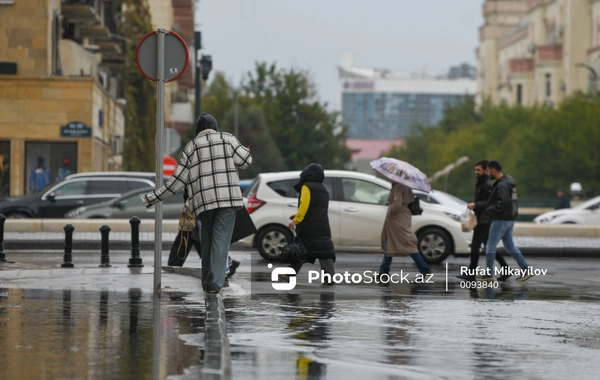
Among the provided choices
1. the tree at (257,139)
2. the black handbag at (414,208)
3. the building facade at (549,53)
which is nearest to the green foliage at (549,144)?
the building facade at (549,53)

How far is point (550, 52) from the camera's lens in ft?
323

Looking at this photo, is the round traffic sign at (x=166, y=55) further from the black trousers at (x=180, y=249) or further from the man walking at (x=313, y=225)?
the man walking at (x=313, y=225)

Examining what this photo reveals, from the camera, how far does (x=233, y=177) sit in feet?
43.5

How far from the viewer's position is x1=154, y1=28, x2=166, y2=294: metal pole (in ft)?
42.5

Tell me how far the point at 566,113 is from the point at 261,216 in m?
50.1


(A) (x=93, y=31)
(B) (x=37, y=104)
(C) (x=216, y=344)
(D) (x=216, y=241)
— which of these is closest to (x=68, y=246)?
(D) (x=216, y=241)

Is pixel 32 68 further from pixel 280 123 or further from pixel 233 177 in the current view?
pixel 280 123

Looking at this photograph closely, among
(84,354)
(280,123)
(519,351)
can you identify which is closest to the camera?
(84,354)

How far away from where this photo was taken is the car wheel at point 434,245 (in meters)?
23.0

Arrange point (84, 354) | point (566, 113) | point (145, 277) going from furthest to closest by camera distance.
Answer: point (566, 113) < point (145, 277) < point (84, 354)

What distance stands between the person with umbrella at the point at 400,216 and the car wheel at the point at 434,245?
187 inches

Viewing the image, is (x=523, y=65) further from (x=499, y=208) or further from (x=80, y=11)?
(x=499, y=208)

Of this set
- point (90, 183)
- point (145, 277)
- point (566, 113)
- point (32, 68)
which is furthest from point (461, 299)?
point (566, 113)

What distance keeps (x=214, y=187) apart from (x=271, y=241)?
955 cm
